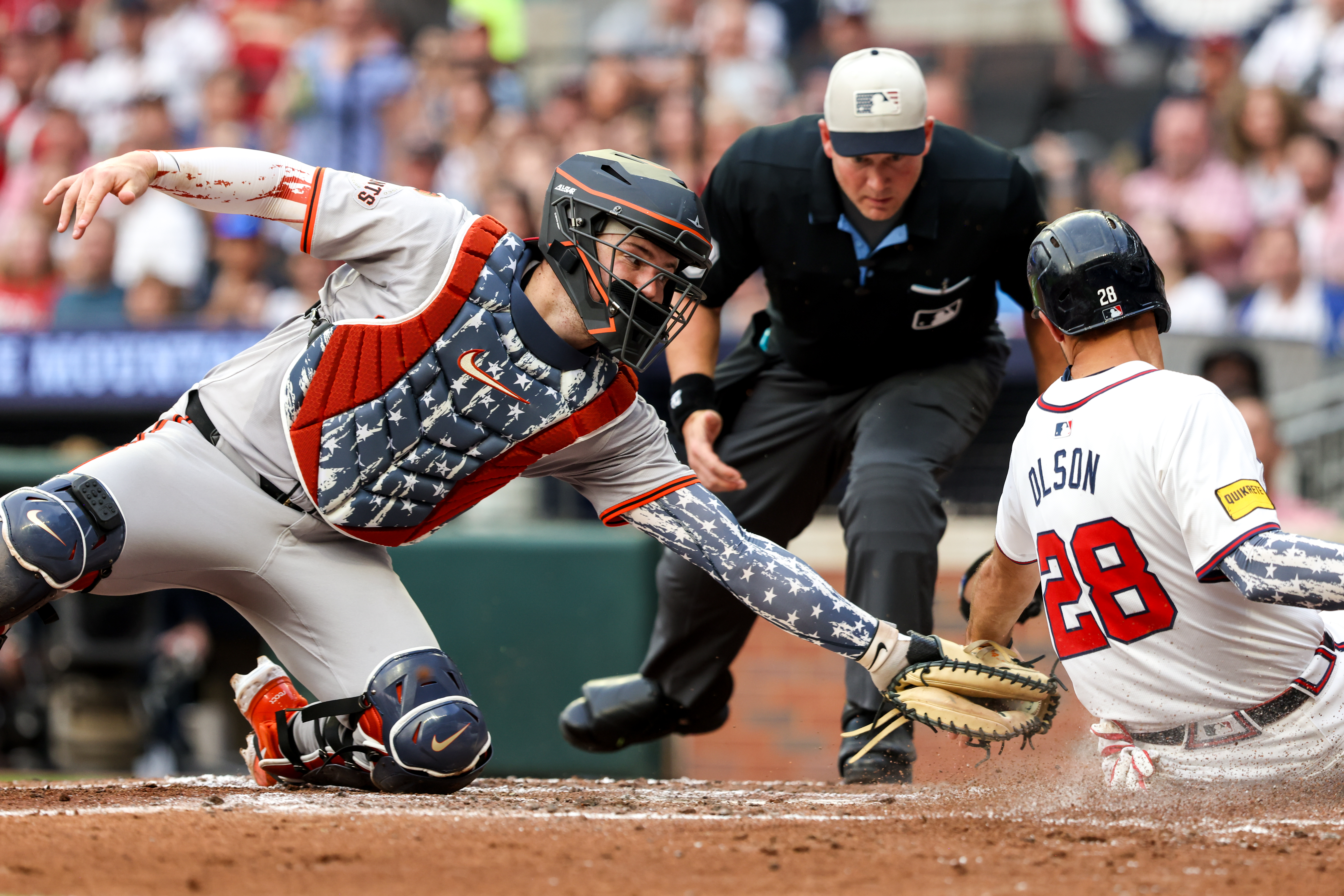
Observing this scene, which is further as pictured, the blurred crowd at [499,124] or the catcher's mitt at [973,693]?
the blurred crowd at [499,124]

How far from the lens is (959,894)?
2441 mm

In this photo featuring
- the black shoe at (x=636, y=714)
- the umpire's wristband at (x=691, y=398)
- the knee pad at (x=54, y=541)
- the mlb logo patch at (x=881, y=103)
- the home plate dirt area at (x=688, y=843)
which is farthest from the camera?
the black shoe at (x=636, y=714)

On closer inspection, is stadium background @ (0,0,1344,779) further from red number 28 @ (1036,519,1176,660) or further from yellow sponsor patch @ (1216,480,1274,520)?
yellow sponsor patch @ (1216,480,1274,520)

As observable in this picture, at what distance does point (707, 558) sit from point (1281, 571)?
4.69 feet

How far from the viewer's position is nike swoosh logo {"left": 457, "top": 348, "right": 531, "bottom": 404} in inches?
140

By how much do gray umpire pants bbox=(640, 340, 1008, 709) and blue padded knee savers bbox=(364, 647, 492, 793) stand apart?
126 centimetres

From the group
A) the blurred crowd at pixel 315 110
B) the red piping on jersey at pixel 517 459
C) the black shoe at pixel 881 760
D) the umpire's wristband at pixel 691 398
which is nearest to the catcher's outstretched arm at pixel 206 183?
the red piping on jersey at pixel 517 459

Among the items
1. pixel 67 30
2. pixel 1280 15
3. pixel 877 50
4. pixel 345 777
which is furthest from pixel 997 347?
pixel 67 30

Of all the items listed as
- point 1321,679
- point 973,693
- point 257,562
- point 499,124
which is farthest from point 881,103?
point 499,124

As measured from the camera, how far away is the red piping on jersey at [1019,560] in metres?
3.67

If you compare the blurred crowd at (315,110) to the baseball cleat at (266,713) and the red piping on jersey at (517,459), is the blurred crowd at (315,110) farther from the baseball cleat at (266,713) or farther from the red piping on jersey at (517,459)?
the red piping on jersey at (517,459)

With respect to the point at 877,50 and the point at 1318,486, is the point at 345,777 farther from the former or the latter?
the point at 1318,486

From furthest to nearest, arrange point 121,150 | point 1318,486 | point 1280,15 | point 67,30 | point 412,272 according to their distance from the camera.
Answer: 1. point 67,30
2. point 121,150
3. point 1280,15
4. point 1318,486
5. point 412,272

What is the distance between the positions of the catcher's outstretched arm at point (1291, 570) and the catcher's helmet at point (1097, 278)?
0.67 metres
